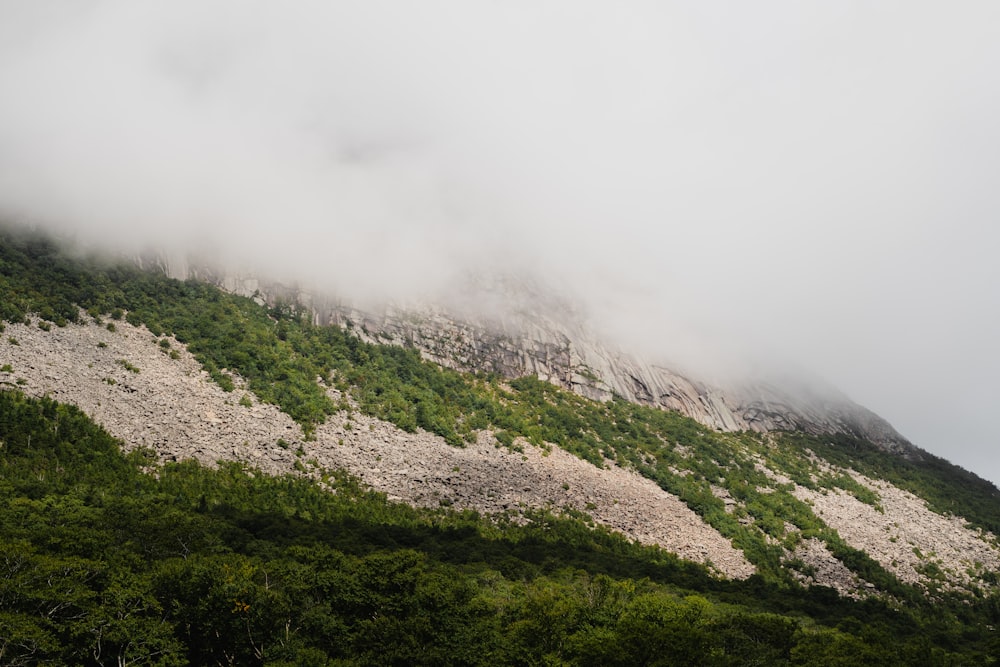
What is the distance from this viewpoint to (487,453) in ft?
338

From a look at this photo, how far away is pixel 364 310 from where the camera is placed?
14075 centimetres

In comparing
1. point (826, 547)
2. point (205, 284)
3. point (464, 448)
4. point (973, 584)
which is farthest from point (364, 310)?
point (973, 584)

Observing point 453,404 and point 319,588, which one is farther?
point 453,404

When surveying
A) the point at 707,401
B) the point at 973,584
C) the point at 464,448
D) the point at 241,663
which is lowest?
the point at 241,663

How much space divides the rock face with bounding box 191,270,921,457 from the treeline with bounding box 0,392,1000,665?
60540 millimetres

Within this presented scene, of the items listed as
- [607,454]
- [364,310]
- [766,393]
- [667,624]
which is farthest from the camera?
[766,393]

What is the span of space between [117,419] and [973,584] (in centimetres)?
11899

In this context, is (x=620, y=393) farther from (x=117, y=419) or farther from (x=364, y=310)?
(x=117, y=419)

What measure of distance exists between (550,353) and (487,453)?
53.1 meters

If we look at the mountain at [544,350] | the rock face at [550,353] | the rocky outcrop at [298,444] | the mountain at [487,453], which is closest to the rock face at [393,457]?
the rocky outcrop at [298,444]

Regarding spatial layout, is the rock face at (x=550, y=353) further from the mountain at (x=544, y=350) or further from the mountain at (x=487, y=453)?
the mountain at (x=487, y=453)

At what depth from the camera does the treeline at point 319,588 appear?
3931 cm

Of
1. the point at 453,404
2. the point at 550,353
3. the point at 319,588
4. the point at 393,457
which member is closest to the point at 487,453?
the point at 393,457

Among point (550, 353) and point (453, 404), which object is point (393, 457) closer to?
point (453, 404)
